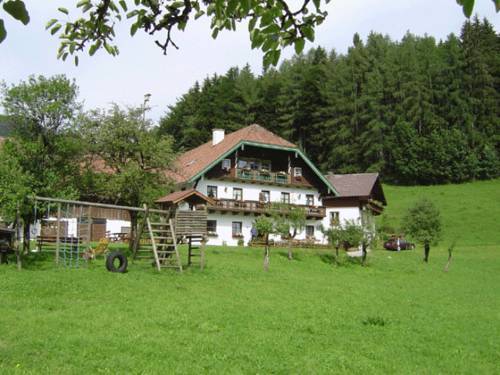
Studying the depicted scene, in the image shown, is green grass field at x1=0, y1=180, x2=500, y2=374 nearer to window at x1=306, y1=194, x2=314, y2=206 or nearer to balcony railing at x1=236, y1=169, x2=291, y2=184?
balcony railing at x1=236, y1=169, x2=291, y2=184

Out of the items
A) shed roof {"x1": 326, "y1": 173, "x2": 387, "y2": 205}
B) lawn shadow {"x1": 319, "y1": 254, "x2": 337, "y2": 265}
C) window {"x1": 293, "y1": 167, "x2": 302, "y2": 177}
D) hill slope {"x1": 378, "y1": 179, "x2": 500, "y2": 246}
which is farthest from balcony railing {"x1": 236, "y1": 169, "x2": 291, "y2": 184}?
hill slope {"x1": 378, "y1": 179, "x2": 500, "y2": 246}

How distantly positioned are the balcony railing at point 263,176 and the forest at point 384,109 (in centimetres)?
3190

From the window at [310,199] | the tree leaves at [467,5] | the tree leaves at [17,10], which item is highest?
the window at [310,199]

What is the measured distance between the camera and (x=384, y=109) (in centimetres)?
7769

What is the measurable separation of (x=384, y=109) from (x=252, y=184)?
44.2 metres

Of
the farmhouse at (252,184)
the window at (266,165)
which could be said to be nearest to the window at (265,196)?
the farmhouse at (252,184)

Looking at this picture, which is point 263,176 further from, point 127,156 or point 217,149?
point 127,156

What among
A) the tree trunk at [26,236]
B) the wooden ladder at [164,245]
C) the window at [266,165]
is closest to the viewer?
the wooden ladder at [164,245]

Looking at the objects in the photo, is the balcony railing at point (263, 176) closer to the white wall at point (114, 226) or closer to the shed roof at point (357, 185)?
the shed roof at point (357, 185)

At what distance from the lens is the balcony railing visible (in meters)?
39.6

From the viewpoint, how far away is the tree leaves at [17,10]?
2.28 metres

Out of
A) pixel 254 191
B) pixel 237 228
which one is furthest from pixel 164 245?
pixel 254 191

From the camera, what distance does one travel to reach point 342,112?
80125 mm

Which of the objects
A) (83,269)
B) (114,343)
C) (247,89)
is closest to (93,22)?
(114,343)
